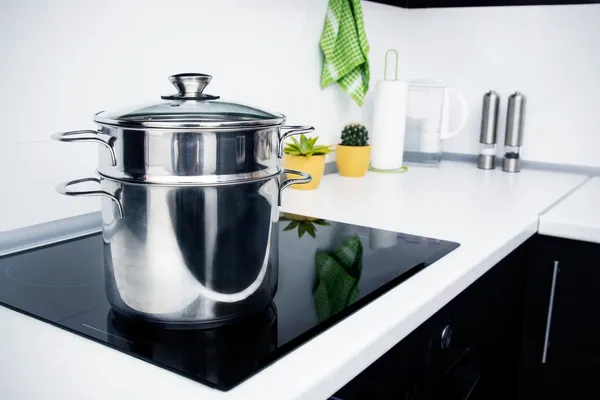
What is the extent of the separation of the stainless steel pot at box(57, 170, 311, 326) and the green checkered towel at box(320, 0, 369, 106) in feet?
3.23

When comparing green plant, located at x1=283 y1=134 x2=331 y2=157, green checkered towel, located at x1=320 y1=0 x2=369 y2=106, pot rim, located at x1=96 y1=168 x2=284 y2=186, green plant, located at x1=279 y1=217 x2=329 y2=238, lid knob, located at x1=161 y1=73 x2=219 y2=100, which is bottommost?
green plant, located at x1=279 y1=217 x2=329 y2=238

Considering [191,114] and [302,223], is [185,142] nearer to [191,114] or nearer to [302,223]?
[191,114]

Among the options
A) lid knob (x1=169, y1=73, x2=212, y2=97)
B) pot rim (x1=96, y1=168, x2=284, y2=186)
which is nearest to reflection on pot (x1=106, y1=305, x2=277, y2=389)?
pot rim (x1=96, y1=168, x2=284, y2=186)

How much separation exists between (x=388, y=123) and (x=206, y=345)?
1.17m

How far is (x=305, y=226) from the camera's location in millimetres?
1093

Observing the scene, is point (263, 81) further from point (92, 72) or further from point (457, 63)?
point (457, 63)

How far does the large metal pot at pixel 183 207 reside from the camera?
2.00 feet

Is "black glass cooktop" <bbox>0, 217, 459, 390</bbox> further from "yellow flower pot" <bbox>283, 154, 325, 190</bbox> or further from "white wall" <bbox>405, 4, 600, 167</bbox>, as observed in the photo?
"white wall" <bbox>405, 4, 600, 167</bbox>

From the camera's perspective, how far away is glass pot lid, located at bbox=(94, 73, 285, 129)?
60 cm

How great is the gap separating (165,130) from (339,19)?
3.55 ft

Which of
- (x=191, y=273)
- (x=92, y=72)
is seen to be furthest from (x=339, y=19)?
(x=191, y=273)

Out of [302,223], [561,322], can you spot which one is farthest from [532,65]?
[302,223]

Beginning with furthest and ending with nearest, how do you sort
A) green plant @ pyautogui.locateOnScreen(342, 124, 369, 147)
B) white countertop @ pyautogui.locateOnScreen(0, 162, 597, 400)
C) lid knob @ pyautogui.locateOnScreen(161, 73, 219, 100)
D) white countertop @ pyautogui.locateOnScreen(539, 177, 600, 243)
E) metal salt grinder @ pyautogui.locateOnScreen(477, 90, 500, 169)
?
metal salt grinder @ pyautogui.locateOnScreen(477, 90, 500, 169)
green plant @ pyautogui.locateOnScreen(342, 124, 369, 147)
white countertop @ pyautogui.locateOnScreen(539, 177, 600, 243)
lid knob @ pyautogui.locateOnScreen(161, 73, 219, 100)
white countertop @ pyautogui.locateOnScreen(0, 162, 597, 400)

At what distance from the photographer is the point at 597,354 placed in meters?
1.20
